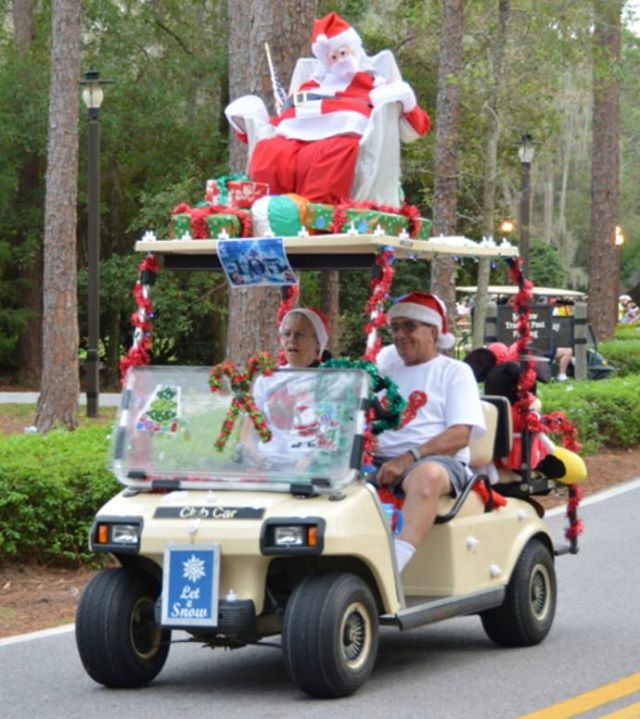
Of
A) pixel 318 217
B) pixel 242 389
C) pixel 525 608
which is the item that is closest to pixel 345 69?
pixel 318 217

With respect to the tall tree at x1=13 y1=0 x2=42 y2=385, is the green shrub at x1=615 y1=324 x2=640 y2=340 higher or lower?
lower

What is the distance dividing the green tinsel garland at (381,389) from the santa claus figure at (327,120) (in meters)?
1.24

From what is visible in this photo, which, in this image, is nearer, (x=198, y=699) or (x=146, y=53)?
(x=198, y=699)

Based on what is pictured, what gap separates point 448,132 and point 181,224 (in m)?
14.5

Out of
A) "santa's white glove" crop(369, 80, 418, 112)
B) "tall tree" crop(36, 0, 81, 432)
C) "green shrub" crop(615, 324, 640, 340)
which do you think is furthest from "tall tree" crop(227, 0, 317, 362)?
"green shrub" crop(615, 324, 640, 340)

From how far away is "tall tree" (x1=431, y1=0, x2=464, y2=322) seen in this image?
22.0 meters

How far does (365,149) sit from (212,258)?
1.03m

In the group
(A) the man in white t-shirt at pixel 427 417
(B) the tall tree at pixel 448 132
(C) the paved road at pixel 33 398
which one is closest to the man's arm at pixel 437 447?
(A) the man in white t-shirt at pixel 427 417

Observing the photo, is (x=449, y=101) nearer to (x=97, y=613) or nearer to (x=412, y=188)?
(x=412, y=188)

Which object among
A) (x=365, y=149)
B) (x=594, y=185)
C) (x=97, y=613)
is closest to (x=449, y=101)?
(x=594, y=185)

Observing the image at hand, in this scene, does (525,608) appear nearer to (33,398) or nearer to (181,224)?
(181,224)

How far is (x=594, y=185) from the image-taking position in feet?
109

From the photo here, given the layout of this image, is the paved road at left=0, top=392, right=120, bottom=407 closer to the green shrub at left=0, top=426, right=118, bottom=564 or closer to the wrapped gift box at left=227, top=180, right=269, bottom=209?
the green shrub at left=0, top=426, right=118, bottom=564

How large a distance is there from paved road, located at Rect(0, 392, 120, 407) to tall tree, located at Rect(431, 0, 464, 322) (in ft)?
24.4
